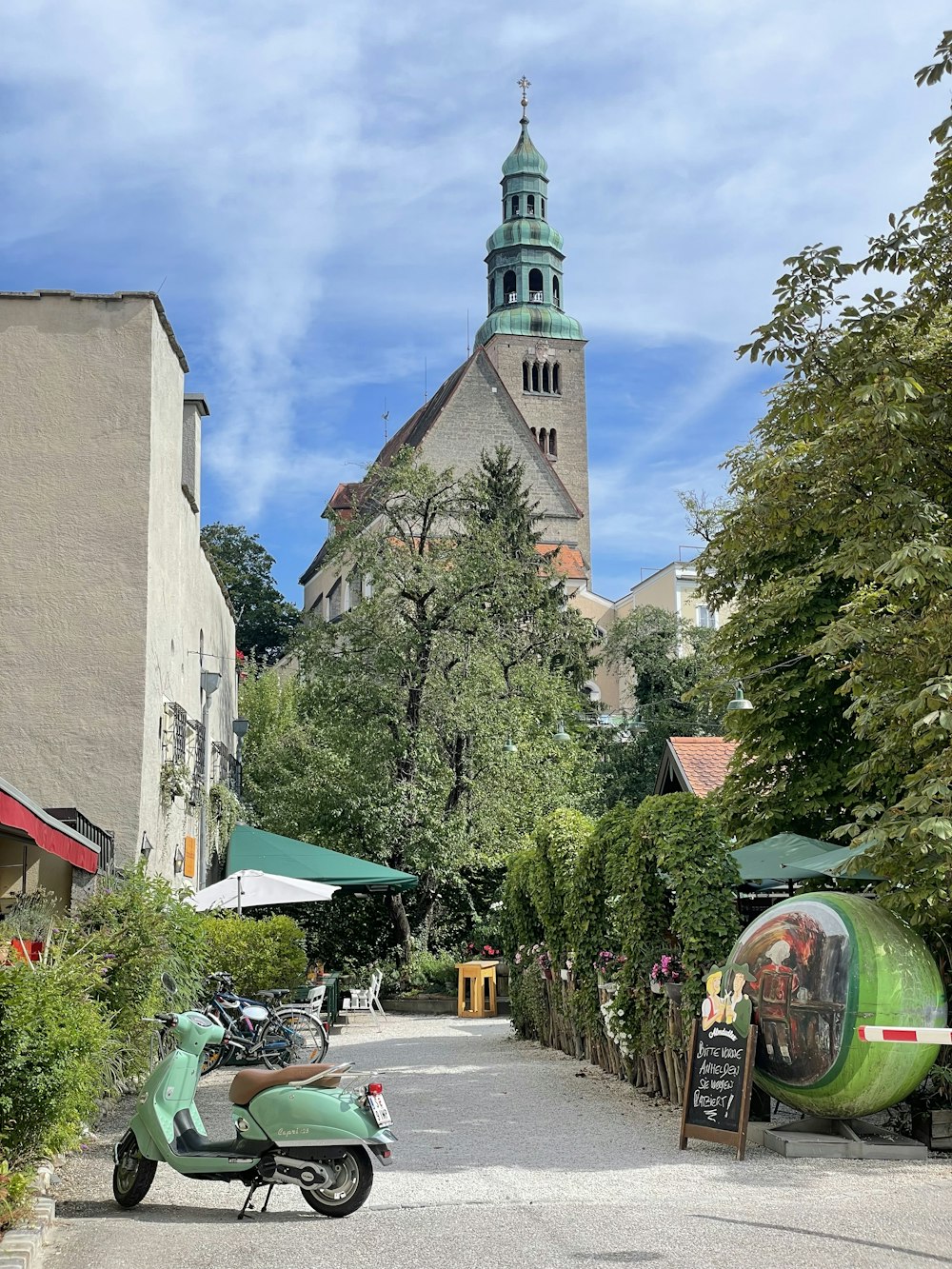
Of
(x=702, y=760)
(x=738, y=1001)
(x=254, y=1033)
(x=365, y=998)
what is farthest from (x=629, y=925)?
(x=702, y=760)

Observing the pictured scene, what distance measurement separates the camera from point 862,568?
12.2 metres

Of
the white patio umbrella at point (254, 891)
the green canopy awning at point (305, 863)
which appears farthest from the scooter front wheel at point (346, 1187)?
the green canopy awning at point (305, 863)

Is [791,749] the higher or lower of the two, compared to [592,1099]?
higher

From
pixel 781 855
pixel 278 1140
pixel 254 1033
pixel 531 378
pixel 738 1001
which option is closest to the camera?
pixel 278 1140

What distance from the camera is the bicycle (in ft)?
47.2

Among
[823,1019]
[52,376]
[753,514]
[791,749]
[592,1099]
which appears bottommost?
[592,1099]

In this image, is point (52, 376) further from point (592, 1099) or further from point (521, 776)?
point (521, 776)

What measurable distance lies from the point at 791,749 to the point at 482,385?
59.7m

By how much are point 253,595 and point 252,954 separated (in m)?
60.6

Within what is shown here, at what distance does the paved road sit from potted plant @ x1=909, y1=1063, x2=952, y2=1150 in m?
0.45

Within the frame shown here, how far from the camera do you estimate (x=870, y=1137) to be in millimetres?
9812

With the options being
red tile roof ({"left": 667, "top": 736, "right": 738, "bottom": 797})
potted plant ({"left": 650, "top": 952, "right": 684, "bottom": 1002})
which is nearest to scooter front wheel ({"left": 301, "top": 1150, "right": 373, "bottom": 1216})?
potted plant ({"left": 650, "top": 952, "right": 684, "bottom": 1002})

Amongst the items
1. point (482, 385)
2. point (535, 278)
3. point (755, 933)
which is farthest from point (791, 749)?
point (535, 278)

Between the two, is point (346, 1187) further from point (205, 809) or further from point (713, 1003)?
point (205, 809)
